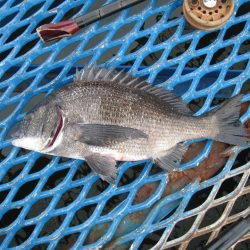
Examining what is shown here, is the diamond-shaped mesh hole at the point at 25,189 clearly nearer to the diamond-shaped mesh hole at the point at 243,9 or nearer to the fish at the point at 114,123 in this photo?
the fish at the point at 114,123

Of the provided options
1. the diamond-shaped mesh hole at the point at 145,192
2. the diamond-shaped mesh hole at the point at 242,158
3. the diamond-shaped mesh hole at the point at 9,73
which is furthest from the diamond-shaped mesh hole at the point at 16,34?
the diamond-shaped mesh hole at the point at 242,158

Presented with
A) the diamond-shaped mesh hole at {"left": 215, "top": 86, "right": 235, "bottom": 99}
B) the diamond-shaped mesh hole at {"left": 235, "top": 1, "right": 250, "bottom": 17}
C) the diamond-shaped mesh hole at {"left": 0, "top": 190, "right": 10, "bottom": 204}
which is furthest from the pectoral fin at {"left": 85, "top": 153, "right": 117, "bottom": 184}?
the diamond-shaped mesh hole at {"left": 235, "top": 1, "right": 250, "bottom": 17}

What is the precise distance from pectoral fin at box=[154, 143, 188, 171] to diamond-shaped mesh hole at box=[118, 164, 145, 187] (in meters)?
0.51

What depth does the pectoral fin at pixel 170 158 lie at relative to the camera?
3.19 meters

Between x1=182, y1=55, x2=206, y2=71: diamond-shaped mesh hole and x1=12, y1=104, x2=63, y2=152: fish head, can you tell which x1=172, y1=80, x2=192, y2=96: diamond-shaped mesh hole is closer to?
x1=182, y1=55, x2=206, y2=71: diamond-shaped mesh hole

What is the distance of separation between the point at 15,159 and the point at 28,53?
1075mm

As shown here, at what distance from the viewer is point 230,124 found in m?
3.14

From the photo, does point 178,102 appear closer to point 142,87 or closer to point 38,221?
point 142,87

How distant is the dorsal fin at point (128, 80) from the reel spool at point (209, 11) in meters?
0.79

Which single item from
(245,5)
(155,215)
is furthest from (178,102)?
(245,5)

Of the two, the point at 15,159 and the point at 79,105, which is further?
the point at 15,159

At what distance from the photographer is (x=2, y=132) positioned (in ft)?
11.2

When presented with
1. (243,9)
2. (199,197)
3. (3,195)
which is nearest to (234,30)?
(243,9)

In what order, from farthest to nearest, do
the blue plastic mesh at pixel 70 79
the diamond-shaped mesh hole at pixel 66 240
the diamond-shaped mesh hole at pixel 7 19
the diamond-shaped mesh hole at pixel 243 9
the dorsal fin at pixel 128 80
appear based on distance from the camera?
the diamond-shaped mesh hole at pixel 243 9 → the diamond-shaped mesh hole at pixel 7 19 → the diamond-shaped mesh hole at pixel 66 240 → the blue plastic mesh at pixel 70 79 → the dorsal fin at pixel 128 80
